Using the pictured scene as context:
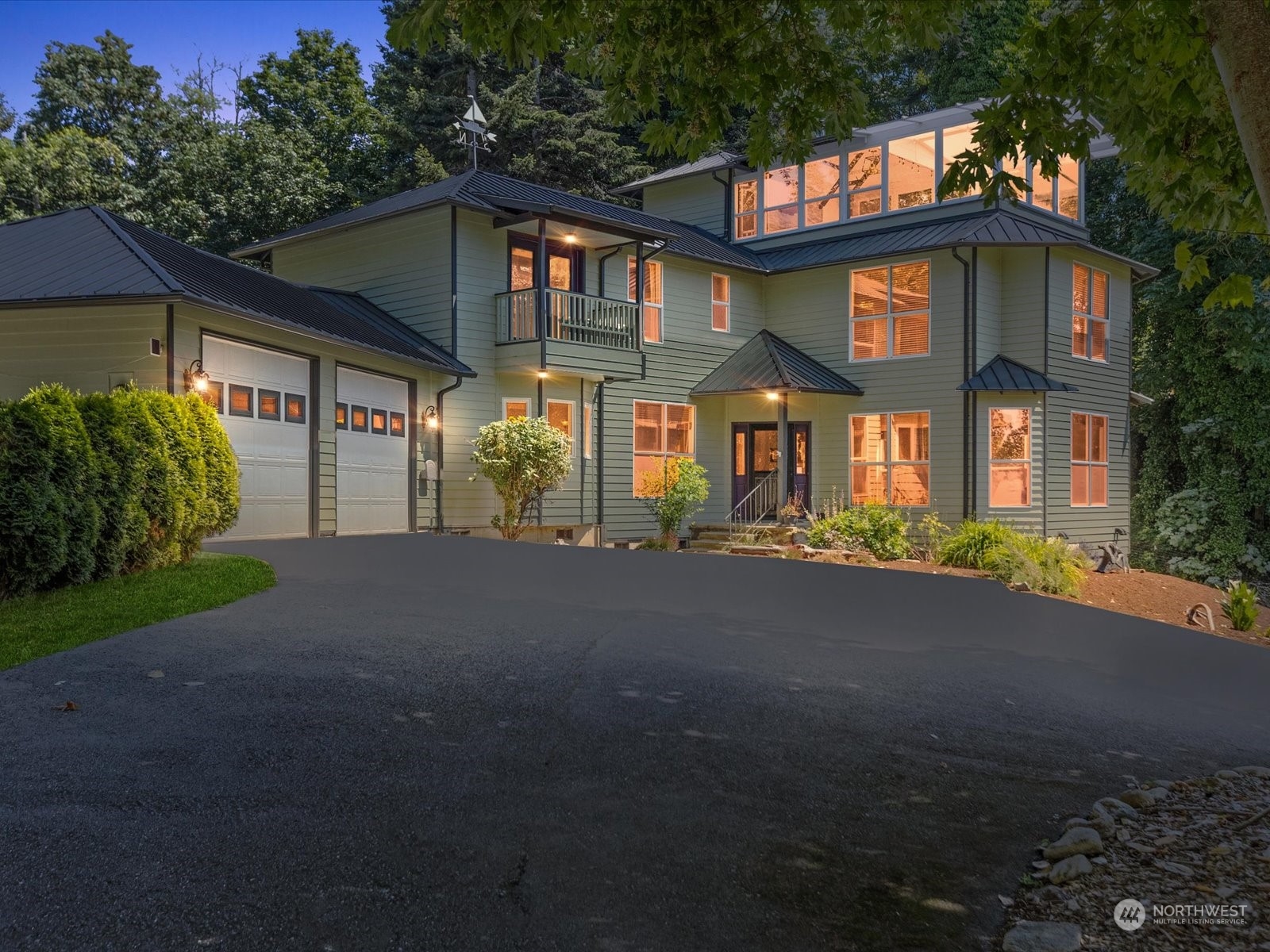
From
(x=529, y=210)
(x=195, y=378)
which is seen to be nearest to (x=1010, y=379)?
(x=529, y=210)

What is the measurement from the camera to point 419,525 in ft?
59.2

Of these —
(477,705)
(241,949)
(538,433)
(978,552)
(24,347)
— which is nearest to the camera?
(241,949)

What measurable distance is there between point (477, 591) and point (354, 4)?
33.9 m

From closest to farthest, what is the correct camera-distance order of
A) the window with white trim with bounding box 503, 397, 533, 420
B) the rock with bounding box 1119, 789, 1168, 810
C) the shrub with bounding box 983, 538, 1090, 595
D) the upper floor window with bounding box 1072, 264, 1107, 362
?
the rock with bounding box 1119, 789, 1168, 810 < the shrub with bounding box 983, 538, 1090, 595 < the window with white trim with bounding box 503, 397, 533, 420 < the upper floor window with bounding box 1072, 264, 1107, 362

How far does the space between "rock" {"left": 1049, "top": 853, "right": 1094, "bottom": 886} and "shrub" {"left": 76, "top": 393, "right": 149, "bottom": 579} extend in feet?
26.8

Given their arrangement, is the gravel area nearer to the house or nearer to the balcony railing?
the house

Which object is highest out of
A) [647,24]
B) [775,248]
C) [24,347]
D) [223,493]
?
[775,248]

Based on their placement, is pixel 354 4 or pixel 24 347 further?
pixel 354 4

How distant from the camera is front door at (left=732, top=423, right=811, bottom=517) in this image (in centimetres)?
2197

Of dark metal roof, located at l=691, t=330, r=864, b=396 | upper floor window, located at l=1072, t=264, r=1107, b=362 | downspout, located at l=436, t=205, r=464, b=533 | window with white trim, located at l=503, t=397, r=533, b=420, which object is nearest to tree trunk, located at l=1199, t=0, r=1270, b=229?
downspout, located at l=436, t=205, r=464, b=533

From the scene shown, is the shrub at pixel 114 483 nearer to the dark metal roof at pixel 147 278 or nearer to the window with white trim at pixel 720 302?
→ the dark metal roof at pixel 147 278

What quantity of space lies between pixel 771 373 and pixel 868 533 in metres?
4.74

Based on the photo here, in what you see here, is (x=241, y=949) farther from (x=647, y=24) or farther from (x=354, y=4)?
(x=354, y=4)

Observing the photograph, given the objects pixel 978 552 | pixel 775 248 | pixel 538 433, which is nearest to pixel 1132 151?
pixel 978 552
